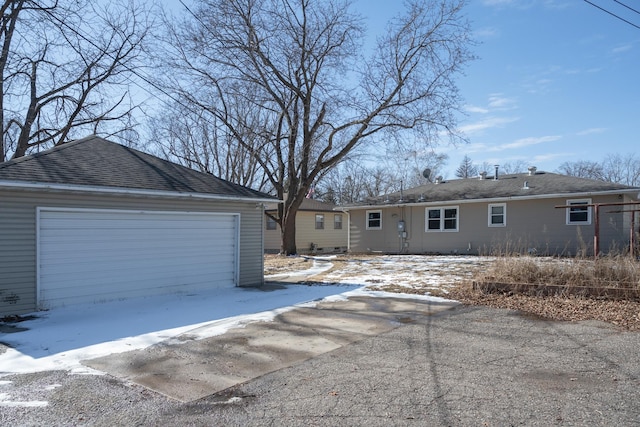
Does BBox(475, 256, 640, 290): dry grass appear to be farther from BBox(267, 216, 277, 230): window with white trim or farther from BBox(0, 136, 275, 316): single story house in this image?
BBox(267, 216, 277, 230): window with white trim

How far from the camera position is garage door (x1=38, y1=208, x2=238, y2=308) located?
8.19m

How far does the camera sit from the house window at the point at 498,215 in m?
19.8

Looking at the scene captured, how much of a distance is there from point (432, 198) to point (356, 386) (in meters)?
18.4

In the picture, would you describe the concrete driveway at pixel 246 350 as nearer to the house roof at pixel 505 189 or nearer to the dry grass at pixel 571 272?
the dry grass at pixel 571 272

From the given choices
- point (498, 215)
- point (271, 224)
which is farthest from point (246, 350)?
point (271, 224)

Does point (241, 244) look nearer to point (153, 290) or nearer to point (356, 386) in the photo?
point (153, 290)

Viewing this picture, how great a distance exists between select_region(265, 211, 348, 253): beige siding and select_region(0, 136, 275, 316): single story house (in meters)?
15.5

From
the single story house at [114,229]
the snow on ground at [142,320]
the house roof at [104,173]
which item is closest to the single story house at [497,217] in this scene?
the snow on ground at [142,320]

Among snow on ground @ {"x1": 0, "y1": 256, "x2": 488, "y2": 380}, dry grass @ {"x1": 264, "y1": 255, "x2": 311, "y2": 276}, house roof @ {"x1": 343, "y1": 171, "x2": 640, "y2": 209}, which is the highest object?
house roof @ {"x1": 343, "y1": 171, "x2": 640, "y2": 209}

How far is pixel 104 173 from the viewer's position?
9109 millimetres

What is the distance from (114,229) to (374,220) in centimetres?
1671

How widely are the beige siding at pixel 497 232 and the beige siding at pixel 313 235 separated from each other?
3.80 m

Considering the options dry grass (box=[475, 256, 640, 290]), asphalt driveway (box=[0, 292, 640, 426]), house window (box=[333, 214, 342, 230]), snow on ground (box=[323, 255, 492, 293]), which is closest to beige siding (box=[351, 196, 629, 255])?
snow on ground (box=[323, 255, 492, 293])

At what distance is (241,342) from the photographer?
619 centimetres
